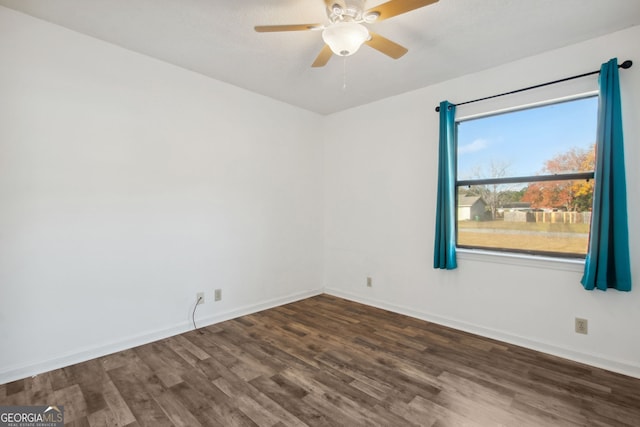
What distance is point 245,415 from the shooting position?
1896 millimetres

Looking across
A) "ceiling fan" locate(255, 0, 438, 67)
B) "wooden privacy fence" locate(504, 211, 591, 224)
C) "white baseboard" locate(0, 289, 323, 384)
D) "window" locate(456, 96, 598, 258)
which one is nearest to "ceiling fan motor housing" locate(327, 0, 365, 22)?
"ceiling fan" locate(255, 0, 438, 67)

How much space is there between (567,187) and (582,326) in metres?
1.18

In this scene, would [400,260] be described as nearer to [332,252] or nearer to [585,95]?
[332,252]

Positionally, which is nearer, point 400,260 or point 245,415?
point 245,415

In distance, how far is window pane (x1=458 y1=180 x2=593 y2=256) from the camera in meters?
2.68

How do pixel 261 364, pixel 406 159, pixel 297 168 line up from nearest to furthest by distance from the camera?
pixel 261 364 → pixel 406 159 → pixel 297 168

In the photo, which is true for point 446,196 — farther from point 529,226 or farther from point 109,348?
point 109,348

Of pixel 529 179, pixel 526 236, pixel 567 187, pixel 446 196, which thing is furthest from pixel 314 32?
pixel 526 236

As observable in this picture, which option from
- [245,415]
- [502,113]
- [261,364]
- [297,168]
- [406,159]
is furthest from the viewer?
[297,168]

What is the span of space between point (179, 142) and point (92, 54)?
949 mm

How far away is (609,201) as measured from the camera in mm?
2338

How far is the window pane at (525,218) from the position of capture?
2.68 meters

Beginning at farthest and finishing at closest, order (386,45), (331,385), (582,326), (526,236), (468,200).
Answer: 1. (468,200)
2. (526,236)
3. (582,326)
4. (331,385)
5. (386,45)

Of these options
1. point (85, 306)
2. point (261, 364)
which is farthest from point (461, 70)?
point (85, 306)
